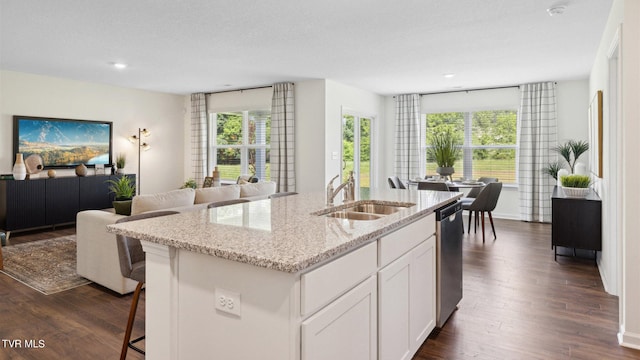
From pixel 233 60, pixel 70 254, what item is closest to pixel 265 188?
pixel 233 60

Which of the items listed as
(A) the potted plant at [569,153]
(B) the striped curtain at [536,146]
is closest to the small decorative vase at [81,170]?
(B) the striped curtain at [536,146]

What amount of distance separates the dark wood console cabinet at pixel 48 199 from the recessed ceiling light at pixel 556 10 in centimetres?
667

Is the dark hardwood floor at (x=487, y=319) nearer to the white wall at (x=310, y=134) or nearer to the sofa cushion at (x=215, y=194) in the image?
the sofa cushion at (x=215, y=194)

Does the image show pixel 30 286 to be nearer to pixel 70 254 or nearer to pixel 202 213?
pixel 70 254

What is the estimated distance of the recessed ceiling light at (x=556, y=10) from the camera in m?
3.25

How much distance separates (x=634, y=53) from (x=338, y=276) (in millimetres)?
2350

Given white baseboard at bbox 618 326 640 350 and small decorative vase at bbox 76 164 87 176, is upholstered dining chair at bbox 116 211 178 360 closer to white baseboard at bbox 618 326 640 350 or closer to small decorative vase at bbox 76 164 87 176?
white baseboard at bbox 618 326 640 350

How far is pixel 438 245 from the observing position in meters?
2.57

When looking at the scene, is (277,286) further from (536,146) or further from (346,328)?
(536,146)

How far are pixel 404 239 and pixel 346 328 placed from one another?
2.24ft

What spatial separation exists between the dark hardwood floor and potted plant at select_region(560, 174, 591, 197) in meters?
0.78

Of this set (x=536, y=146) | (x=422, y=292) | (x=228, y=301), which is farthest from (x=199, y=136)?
(x=228, y=301)

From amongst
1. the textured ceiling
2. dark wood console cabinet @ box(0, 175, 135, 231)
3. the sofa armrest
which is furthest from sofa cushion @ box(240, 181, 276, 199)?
dark wood console cabinet @ box(0, 175, 135, 231)

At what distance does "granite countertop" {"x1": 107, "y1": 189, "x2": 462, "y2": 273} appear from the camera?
1.34 meters
